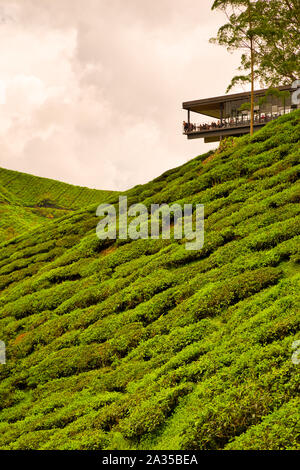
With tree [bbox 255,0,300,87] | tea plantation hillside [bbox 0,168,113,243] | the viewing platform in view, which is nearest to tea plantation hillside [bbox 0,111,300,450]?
tree [bbox 255,0,300,87]

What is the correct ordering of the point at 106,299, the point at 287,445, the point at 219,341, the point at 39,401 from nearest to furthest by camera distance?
1. the point at 287,445
2. the point at 219,341
3. the point at 39,401
4. the point at 106,299

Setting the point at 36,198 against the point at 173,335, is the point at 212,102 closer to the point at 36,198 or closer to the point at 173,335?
the point at 173,335

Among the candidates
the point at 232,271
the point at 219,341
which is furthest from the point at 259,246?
the point at 219,341

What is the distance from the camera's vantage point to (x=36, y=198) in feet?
353

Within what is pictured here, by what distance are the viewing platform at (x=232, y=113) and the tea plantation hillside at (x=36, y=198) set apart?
35.2 meters

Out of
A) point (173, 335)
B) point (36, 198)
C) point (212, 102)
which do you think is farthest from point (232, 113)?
point (36, 198)

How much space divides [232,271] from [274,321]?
13.9ft

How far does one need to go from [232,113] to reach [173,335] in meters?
47.0

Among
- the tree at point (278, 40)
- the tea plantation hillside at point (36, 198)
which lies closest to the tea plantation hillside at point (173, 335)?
the tree at point (278, 40)

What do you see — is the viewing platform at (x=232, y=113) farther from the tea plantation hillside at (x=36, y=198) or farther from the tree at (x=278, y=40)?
the tea plantation hillside at (x=36, y=198)

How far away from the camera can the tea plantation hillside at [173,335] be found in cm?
844

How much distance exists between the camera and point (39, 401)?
1292 centimetres

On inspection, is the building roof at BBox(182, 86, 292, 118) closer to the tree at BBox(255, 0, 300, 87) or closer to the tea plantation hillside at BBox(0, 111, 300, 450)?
the tree at BBox(255, 0, 300, 87)
